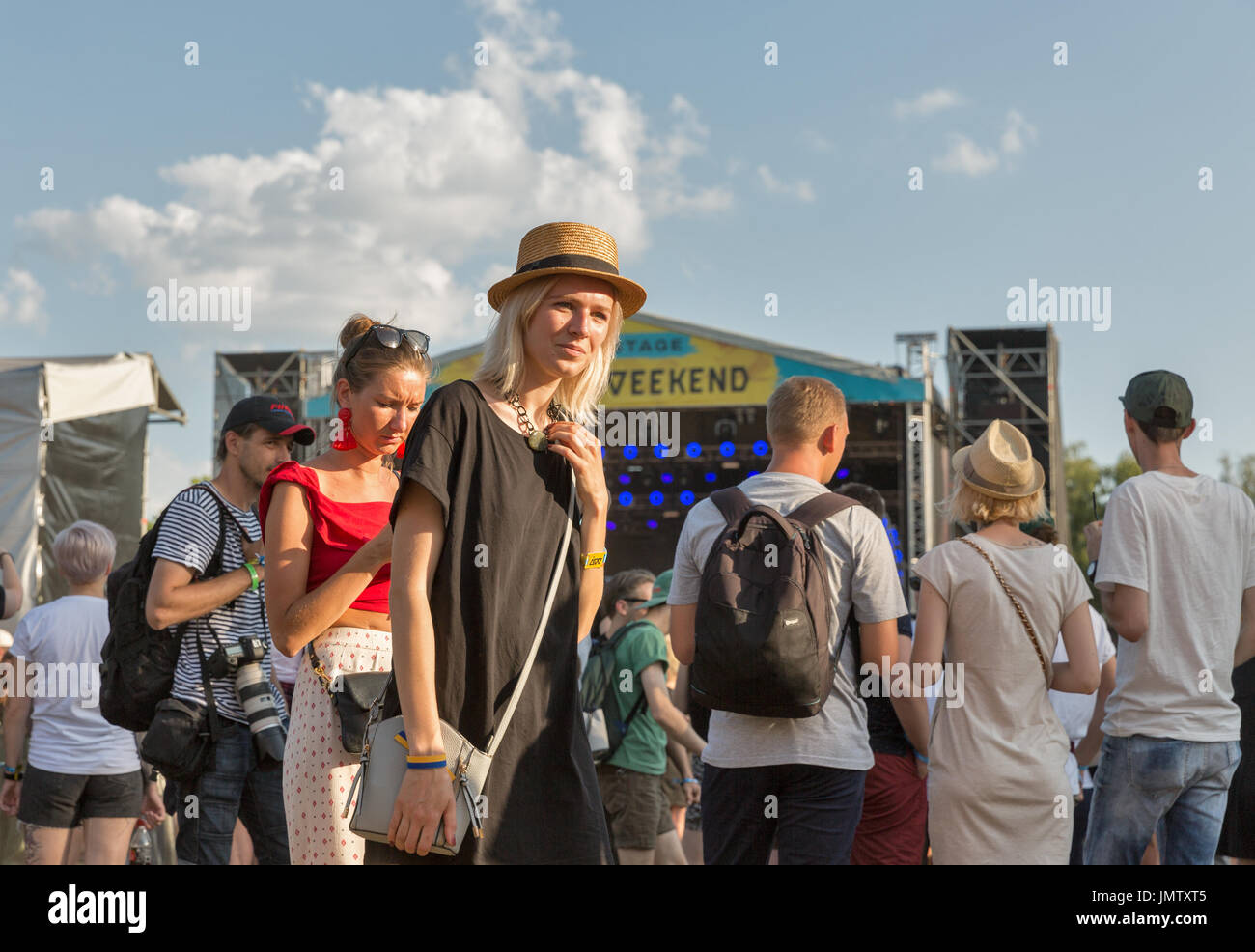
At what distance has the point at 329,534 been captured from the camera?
2396mm

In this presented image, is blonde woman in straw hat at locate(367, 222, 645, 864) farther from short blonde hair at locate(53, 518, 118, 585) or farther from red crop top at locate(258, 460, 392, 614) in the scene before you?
short blonde hair at locate(53, 518, 118, 585)

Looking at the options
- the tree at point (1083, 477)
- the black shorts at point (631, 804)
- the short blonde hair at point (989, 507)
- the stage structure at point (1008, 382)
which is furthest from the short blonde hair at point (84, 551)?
the tree at point (1083, 477)

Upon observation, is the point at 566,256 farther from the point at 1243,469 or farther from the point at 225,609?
the point at 1243,469

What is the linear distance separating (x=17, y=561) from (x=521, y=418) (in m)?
7.42

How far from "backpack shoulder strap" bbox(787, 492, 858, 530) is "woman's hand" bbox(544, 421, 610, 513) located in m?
1.04

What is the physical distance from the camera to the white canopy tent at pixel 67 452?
8.26m

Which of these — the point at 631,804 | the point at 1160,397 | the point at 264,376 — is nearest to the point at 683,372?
the point at 264,376

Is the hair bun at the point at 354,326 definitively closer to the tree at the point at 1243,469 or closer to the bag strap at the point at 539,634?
the bag strap at the point at 539,634

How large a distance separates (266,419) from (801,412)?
1548mm

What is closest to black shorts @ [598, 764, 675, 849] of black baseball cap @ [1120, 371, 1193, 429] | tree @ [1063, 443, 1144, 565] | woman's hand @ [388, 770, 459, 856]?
black baseball cap @ [1120, 371, 1193, 429]

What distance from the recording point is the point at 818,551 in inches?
115

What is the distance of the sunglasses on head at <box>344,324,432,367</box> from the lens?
2.46 meters
